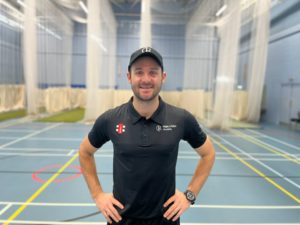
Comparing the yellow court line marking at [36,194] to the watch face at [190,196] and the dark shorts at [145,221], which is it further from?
the watch face at [190,196]

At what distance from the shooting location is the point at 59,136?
28.5 ft

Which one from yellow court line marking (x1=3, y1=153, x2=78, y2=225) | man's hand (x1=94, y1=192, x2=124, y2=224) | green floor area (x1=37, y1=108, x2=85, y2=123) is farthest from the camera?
green floor area (x1=37, y1=108, x2=85, y2=123)

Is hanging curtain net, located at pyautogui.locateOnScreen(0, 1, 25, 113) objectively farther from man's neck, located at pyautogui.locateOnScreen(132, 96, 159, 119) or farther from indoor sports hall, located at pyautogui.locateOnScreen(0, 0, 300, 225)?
man's neck, located at pyautogui.locateOnScreen(132, 96, 159, 119)

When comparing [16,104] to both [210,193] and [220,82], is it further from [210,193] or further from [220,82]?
[210,193]

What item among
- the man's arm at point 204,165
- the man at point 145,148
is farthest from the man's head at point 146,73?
the man's arm at point 204,165

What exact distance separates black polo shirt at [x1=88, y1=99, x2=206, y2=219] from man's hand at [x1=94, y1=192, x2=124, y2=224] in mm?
45

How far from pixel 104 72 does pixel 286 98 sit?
29.4 feet

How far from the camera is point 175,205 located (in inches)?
66.4

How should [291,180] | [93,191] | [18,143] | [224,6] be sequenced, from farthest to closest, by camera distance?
1. [224,6]
2. [18,143]
3. [291,180]
4. [93,191]

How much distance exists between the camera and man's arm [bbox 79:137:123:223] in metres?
1.69

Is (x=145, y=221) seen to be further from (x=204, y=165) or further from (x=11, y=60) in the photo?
(x=11, y=60)

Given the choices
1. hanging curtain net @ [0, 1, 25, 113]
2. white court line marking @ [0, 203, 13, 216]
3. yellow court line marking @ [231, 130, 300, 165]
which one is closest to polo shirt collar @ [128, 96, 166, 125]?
white court line marking @ [0, 203, 13, 216]

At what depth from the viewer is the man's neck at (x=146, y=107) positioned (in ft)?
5.44

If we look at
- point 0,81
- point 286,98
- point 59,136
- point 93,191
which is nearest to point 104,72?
point 59,136
